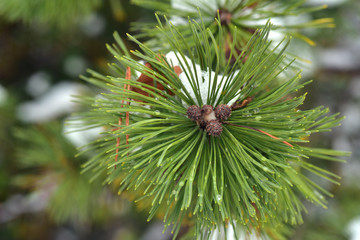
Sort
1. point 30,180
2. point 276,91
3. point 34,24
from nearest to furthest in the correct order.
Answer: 1. point 276,91
2. point 30,180
3. point 34,24

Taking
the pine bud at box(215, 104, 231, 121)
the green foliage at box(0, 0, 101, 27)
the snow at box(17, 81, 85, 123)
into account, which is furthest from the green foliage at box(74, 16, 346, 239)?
the snow at box(17, 81, 85, 123)

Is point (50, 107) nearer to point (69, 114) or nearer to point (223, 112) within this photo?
point (69, 114)

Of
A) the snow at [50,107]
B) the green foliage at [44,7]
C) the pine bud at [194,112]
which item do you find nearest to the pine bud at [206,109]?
the pine bud at [194,112]

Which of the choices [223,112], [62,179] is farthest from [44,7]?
[223,112]

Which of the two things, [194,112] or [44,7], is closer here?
[194,112]

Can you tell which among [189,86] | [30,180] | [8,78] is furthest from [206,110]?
[8,78]

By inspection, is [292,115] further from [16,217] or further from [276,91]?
[16,217]

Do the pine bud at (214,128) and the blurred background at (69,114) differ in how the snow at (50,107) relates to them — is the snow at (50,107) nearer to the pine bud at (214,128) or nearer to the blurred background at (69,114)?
the blurred background at (69,114)
